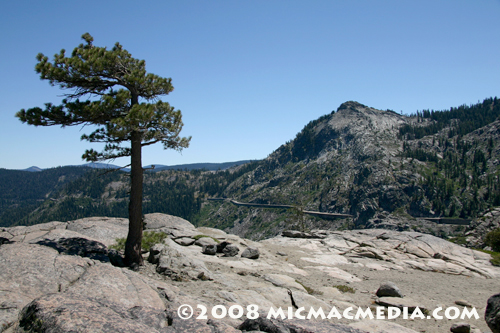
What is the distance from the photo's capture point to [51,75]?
14250mm

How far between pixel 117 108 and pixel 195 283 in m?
9.85

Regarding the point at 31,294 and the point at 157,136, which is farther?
the point at 157,136

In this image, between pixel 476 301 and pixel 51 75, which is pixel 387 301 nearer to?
pixel 476 301

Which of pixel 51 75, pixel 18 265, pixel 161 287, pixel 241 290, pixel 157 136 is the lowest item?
pixel 241 290

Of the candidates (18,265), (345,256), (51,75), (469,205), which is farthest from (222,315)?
(469,205)

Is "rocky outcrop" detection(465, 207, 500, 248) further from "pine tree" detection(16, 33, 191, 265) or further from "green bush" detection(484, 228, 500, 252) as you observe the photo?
"pine tree" detection(16, 33, 191, 265)

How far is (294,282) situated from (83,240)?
39.8ft

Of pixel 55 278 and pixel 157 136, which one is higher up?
pixel 157 136

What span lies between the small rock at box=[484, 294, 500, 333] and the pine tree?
1508 centimetres

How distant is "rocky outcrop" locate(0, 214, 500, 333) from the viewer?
6852 millimetres

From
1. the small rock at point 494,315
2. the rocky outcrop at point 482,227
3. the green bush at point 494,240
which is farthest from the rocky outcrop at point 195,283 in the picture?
the rocky outcrop at point 482,227

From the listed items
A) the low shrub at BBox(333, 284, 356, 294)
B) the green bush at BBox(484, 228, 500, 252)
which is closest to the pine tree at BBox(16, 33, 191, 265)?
the low shrub at BBox(333, 284, 356, 294)

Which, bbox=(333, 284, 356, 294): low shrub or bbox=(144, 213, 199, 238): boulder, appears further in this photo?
bbox=(144, 213, 199, 238): boulder

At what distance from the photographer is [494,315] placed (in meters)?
8.80
